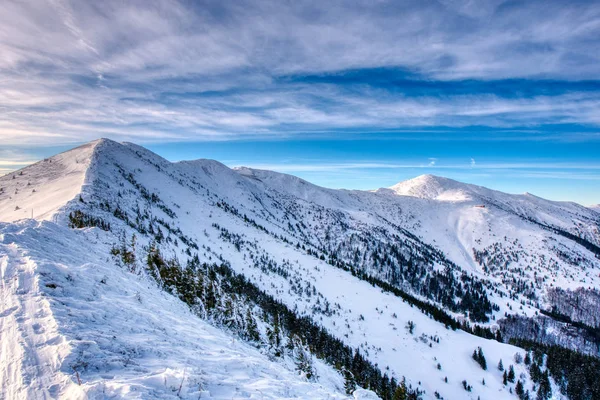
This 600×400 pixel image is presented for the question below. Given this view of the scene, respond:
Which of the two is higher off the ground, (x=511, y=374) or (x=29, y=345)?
(x=29, y=345)

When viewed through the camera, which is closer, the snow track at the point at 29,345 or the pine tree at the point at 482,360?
the snow track at the point at 29,345

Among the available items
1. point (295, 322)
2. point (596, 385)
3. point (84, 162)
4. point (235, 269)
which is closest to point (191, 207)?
point (84, 162)

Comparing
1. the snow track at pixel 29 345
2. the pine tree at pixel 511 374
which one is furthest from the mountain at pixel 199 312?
the pine tree at pixel 511 374

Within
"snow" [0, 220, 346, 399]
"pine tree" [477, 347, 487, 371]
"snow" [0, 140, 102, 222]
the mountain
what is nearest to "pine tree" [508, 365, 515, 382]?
the mountain

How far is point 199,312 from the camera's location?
22469 mm

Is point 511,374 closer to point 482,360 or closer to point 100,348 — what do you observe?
point 482,360

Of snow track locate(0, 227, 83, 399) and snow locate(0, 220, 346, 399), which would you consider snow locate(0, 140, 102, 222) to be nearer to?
snow locate(0, 220, 346, 399)

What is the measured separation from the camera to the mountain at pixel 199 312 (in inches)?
334

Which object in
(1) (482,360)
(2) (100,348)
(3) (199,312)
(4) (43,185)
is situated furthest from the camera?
(4) (43,185)

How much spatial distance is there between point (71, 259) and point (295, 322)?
58006 millimetres

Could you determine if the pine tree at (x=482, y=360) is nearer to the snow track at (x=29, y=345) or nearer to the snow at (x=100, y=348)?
the snow at (x=100, y=348)

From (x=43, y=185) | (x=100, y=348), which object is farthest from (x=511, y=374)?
(x=43, y=185)

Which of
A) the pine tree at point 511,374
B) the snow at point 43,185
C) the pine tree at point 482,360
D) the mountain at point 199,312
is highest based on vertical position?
the snow at point 43,185

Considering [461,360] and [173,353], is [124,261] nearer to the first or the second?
[173,353]
